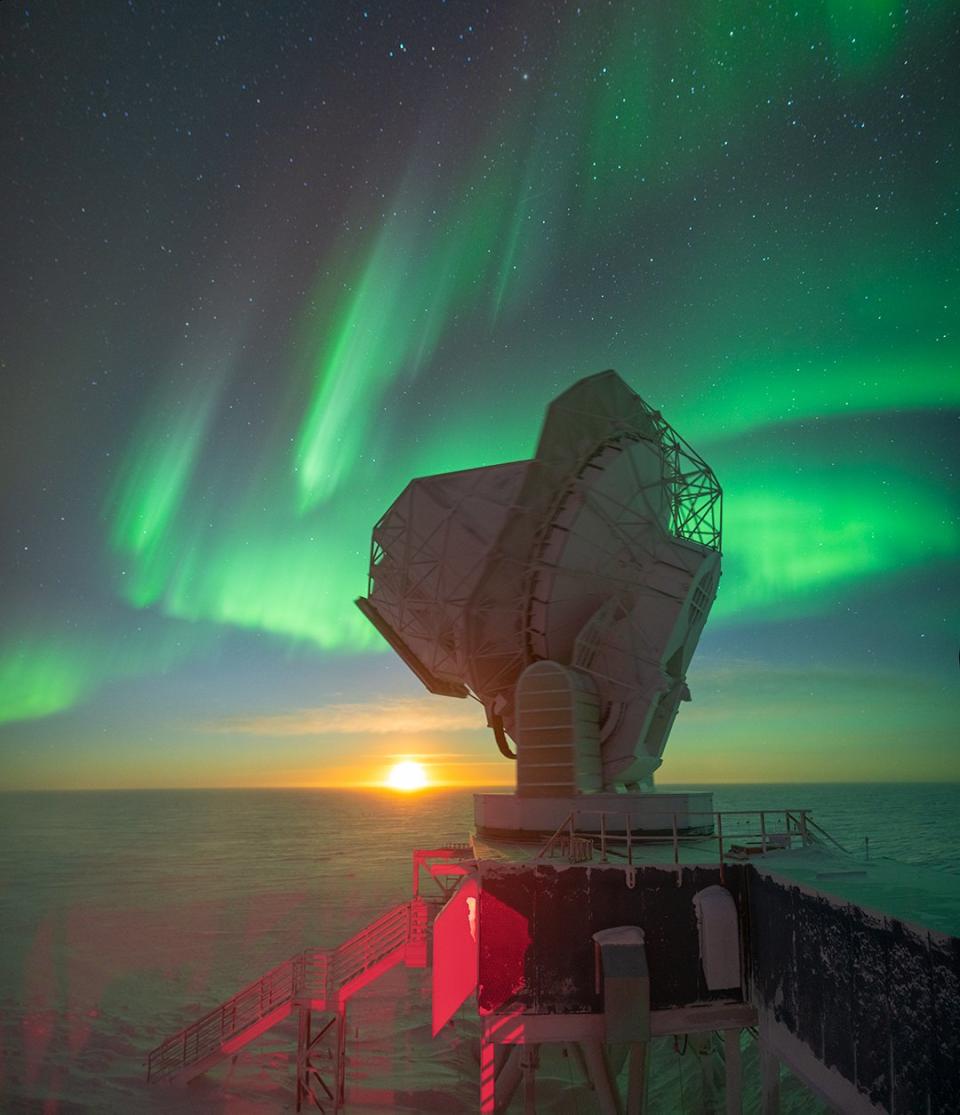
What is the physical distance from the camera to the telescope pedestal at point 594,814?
21.1m

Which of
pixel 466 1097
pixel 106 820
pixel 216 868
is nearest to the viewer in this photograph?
pixel 466 1097

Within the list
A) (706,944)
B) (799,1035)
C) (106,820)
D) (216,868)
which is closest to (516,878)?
(706,944)

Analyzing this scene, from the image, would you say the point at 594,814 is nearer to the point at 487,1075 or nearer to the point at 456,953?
the point at 456,953

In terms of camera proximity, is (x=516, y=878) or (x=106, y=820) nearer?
(x=516, y=878)

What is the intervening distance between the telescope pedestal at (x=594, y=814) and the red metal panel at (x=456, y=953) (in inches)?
135

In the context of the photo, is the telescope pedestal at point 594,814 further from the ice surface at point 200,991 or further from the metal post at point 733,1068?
the ice surface at point 200,991

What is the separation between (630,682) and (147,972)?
119 ft

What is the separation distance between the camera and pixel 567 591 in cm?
2400

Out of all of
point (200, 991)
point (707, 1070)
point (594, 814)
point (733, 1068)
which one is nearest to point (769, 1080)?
point (733, 1068)

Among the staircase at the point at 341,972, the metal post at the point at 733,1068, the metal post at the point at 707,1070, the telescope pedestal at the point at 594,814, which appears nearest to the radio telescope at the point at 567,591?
the telescope pedestal at the point at 594,814

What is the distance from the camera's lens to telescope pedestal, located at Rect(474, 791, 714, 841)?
2106 cm

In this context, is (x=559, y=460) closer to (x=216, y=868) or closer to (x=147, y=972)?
(x=147, y=972)

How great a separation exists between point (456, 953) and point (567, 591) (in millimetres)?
10385

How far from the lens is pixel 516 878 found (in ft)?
56.7
